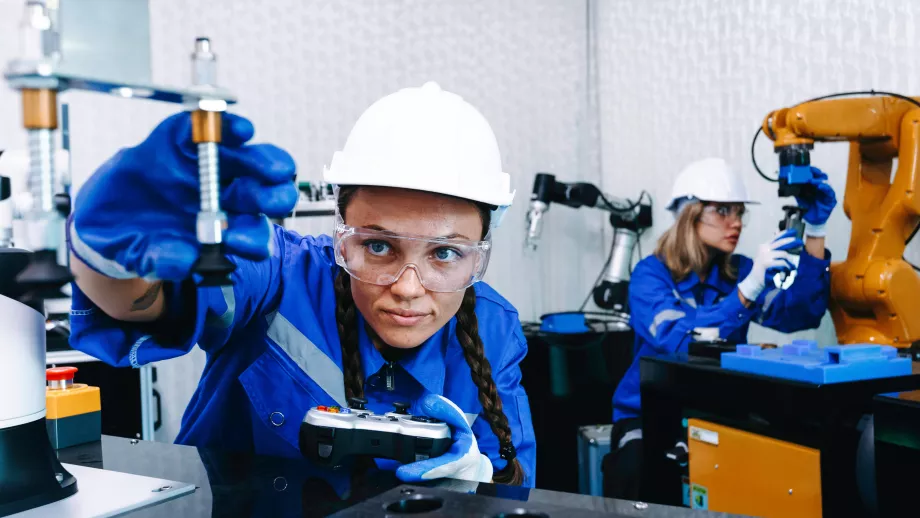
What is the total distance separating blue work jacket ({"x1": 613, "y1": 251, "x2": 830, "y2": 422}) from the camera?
2.34m

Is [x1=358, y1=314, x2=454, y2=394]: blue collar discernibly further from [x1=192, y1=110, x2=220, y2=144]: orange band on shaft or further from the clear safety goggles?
[x1=192, y1=110, x2=220, y2=144]: orange band on shaft

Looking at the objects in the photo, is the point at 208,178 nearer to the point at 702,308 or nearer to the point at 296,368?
the point at 296,368

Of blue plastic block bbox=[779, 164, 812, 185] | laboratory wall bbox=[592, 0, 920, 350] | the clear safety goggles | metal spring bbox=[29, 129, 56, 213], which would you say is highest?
laboratory wall bbox=[592, 0, 920, 350]

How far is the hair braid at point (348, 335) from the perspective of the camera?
3.78ft

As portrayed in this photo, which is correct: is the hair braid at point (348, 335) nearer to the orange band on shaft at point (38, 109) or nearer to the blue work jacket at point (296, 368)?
the blue work jacket at point (296, 368)

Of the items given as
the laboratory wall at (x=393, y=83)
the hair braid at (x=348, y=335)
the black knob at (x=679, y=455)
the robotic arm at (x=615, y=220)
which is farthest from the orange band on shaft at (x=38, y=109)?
the robotic arm at (x=615, y=220)

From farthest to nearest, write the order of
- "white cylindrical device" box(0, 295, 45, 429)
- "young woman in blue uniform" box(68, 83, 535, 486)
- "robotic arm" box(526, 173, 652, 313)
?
"robotic arm" box(526, 173, 652, 313) → "young woman in blue uniform" box(68, 83, 535, 486) → "white cylindrical device" box(0, 295, 45, 429)

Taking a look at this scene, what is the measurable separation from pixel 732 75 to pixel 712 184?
62cm

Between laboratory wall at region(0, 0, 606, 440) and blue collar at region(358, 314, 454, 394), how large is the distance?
6.15 feet

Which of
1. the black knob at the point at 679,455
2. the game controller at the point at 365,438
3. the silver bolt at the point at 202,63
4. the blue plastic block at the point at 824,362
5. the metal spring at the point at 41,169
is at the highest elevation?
the silver bolt at the point at 202,63

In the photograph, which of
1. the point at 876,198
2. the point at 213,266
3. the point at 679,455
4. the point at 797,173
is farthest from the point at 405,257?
the point at 876,198

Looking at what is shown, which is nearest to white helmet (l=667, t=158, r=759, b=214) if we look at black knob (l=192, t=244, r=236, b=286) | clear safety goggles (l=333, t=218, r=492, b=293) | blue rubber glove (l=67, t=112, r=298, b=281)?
clear safety goggles (l=333, t=218, r=492, b=293)

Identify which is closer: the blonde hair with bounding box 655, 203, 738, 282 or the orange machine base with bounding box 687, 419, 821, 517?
the orange machine base with bounding box 687, 419, 821, 517

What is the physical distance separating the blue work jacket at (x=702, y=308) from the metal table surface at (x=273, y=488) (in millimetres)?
1823
